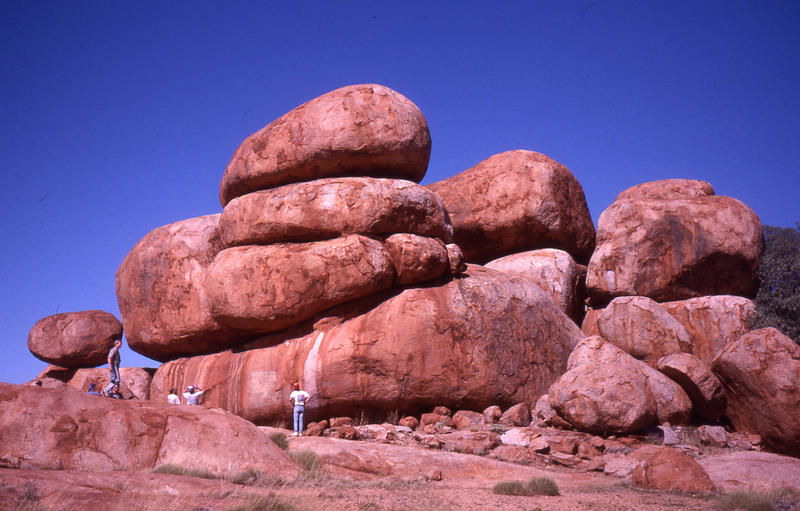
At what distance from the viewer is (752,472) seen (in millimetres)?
10773

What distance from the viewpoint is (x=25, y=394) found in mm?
9031

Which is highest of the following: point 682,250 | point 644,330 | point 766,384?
point 682,250

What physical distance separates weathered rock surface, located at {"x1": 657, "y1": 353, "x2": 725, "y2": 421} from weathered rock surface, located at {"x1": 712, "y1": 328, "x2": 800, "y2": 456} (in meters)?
0.35

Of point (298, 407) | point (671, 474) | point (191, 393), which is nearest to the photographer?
point (671, 474)

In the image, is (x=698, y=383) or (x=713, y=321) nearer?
(x=698, y=383)

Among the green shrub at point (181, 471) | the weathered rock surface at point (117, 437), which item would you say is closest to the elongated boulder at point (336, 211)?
the weathered rock surface at point (117, 437)

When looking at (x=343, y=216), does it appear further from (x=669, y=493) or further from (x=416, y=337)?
(x=669, y=493)

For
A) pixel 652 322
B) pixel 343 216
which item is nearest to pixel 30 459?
pixel 343 216

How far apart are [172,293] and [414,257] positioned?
8.62 metres

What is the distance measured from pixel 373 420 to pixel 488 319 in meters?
3.99

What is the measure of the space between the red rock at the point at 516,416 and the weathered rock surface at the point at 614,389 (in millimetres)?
1083

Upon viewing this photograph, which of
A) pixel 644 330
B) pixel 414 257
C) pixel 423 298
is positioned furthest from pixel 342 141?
pixel 644 330

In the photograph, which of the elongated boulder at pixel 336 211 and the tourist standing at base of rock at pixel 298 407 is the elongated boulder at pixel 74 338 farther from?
the tourist standing at base of rock at pixel 298 407

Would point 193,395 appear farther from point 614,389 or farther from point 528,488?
point 614,389
